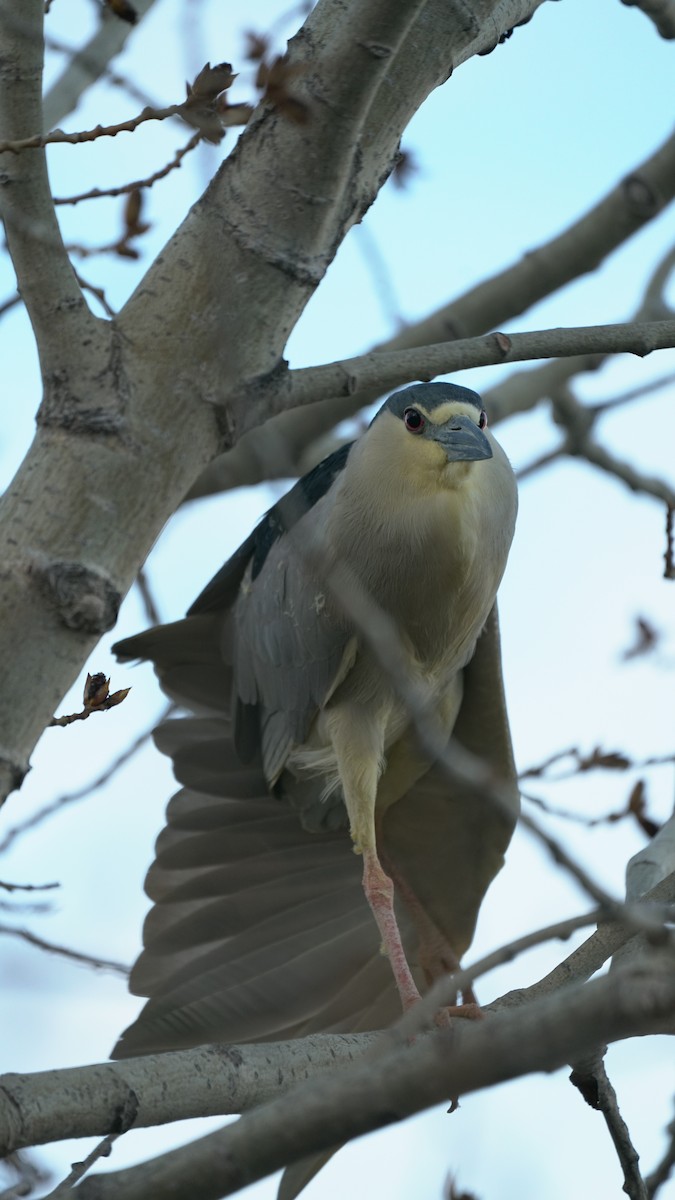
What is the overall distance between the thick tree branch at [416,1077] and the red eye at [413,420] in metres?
1.91

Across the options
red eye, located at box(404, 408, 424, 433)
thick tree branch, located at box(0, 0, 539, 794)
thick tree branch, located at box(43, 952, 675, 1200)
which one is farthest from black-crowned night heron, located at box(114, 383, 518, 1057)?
thick tree branch, located at box(43, 952, 675, 1200)

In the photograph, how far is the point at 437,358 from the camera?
195 centimetres

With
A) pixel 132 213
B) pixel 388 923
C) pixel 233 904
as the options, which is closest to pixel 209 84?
pixel 132 213

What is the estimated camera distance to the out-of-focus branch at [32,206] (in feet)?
5.04

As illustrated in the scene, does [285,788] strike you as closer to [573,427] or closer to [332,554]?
[332,554]

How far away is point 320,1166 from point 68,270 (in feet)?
6.83

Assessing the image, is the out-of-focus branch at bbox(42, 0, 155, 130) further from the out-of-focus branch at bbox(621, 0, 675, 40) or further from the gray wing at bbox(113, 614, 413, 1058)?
the gray wing at bbox(113, 614, 413, 1058)

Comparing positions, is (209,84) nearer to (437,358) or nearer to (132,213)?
(437,358)

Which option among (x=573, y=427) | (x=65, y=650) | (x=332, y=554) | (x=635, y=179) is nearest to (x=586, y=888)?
(x=65, y=650)

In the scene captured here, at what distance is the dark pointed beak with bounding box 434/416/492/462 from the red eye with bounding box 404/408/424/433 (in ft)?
0.19

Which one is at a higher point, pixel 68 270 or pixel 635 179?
pixel 635 179

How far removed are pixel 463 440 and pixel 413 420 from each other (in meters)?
0.17

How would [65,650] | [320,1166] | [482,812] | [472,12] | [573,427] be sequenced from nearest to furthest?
[65,650], [472,12], [320,1166], [482,812], [573,427]

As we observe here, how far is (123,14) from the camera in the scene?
6.61ft
